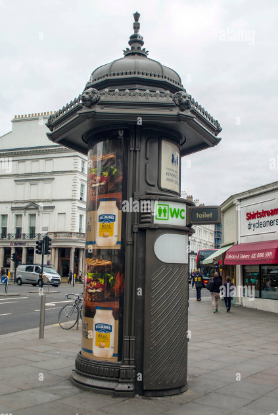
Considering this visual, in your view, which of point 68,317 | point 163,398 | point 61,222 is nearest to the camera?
point 163,398

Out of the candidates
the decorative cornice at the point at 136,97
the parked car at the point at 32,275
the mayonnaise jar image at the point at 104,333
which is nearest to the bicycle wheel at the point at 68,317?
the mayonnaise jar image at the point at 104,333

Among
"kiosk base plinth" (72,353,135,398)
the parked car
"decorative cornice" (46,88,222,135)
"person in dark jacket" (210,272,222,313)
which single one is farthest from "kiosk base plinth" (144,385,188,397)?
the parked car

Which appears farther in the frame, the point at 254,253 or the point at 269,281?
the point at 269,281

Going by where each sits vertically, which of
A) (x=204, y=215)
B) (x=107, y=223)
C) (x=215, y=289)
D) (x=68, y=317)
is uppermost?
(x=204, y=215)

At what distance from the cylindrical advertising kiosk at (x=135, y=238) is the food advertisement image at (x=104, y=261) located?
15 millimetres

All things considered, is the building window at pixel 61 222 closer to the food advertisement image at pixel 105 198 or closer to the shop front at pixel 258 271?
the shop front at pixel 258 271

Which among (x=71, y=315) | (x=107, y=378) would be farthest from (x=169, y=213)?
(x=71, y=315)

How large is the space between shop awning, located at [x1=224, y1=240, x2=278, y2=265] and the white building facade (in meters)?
32.3

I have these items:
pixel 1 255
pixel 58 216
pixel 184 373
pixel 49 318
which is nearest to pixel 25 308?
pixel 49 318

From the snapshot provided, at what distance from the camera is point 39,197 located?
5384cm

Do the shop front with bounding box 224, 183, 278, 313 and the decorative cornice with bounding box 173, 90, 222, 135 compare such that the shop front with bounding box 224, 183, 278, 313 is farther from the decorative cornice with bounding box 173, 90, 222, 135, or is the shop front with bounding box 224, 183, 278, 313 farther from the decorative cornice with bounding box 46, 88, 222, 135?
the decorative cornice with bounding box 46, 88, 222, 135

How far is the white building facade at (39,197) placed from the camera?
51.9m

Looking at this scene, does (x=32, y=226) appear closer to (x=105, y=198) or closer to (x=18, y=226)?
(x=18, y=226)

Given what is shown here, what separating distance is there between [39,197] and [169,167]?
161ft
